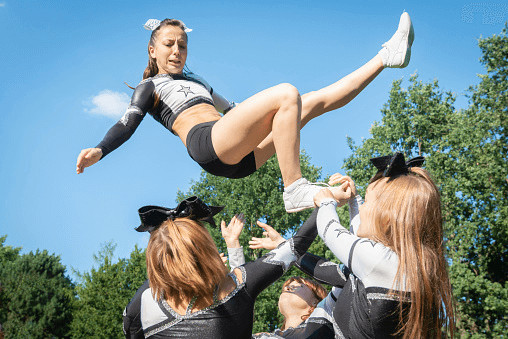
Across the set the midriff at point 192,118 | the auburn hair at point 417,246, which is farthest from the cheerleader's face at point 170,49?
the auburn hair at point 417,246

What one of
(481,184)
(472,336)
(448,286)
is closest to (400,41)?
(448,286)

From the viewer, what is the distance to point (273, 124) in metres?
3.11

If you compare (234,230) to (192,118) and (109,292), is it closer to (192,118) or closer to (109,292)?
(192,118)

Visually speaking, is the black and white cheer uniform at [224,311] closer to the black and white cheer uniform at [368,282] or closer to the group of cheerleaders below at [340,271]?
the group of cheerleaders below at [340,271]

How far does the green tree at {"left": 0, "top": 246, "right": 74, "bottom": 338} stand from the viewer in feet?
88.0

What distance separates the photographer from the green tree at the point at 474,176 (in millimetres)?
17703

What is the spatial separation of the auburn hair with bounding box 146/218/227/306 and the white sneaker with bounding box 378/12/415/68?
73.4 inches

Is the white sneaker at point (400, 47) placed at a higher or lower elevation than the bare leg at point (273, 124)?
higher

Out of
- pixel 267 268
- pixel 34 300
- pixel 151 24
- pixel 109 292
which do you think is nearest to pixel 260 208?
pixel 109 292

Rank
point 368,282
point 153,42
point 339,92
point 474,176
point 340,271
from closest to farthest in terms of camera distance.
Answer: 1. point 368,282
2. point 340,271
3. point 339,92
4. point 153,42
5. point 474,176

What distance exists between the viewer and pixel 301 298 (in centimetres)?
413

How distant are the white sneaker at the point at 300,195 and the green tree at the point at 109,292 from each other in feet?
70.5

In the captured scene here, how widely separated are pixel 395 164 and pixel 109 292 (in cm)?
2385

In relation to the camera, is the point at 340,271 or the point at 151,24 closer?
the point at 340,271
